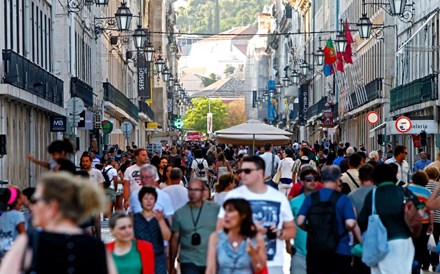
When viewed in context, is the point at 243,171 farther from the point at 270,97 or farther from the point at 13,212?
the point at 270,97

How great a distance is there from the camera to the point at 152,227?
13.2 meters

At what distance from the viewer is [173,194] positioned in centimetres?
1574

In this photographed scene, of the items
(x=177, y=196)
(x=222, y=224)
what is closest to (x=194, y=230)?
(x=222, y=224)

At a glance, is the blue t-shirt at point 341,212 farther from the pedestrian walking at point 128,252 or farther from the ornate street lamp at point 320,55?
the ornate street lamp at point 320,55

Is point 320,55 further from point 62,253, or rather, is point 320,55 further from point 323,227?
point 62,253

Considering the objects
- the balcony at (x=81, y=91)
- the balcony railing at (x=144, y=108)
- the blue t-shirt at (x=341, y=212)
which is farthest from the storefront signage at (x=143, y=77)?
the blue t-shirt at (x=341, y=212)

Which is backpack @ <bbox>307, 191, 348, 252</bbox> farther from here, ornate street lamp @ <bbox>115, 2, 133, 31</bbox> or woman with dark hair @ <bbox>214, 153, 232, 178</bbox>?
ornate street lamp @ <bbox>115, 2, 133, 31</bbox>

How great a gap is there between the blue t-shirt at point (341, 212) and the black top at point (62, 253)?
6.10 m

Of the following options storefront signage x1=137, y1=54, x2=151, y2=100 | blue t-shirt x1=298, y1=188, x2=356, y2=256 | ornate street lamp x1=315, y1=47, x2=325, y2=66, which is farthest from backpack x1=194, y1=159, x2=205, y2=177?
storefront signage x1=137, y1=54, x2=151, y2=100

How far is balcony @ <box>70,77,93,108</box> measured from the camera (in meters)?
45.2

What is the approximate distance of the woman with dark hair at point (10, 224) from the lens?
1209 centimetres

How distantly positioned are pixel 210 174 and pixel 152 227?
20.9 metres

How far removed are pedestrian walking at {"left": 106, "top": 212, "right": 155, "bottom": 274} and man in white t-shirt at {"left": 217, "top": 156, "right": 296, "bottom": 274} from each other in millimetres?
819

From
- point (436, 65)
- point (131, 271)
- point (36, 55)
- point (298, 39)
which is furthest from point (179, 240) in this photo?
point (298, 39)
